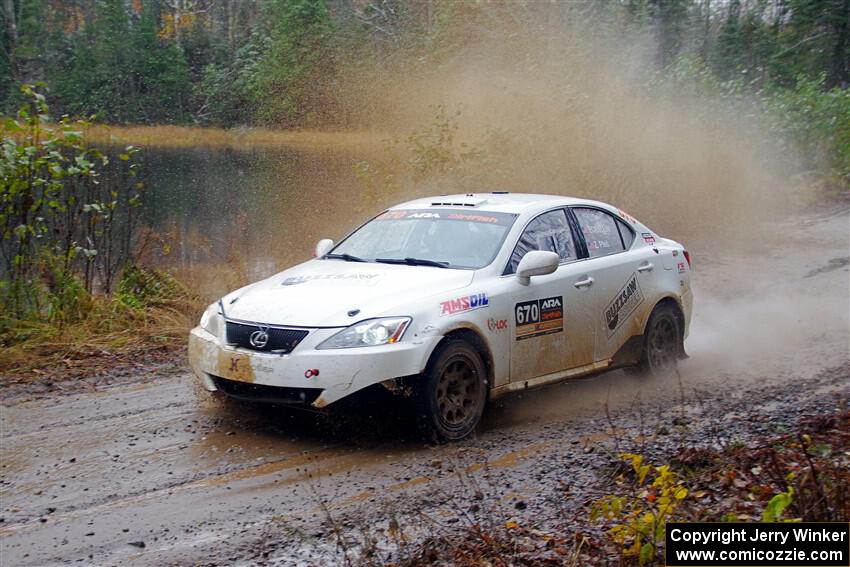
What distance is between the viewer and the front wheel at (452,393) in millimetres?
6551

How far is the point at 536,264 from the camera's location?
728 centimetres

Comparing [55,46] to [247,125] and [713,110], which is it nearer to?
[247,125]

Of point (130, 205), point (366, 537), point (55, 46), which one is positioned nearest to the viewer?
point (366, 537)

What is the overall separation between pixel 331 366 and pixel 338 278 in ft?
3.61

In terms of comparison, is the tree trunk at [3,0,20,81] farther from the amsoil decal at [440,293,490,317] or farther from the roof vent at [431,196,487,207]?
the amsoil decal at [440,293,490,317]

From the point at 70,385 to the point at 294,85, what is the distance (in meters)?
16.0

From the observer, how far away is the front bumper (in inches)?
249

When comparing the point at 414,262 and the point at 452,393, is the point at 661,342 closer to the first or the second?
the point at 414,262

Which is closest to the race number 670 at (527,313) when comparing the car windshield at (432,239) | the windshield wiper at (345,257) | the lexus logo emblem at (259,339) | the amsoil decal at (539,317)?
the amsoil decal at (539,317)

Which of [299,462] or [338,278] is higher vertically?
[338,278]

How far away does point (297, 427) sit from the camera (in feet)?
23.3

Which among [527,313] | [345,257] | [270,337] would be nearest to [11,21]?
[345,257]

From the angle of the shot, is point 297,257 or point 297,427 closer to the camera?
point 297,427

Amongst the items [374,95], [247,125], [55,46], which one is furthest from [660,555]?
[55,46]
